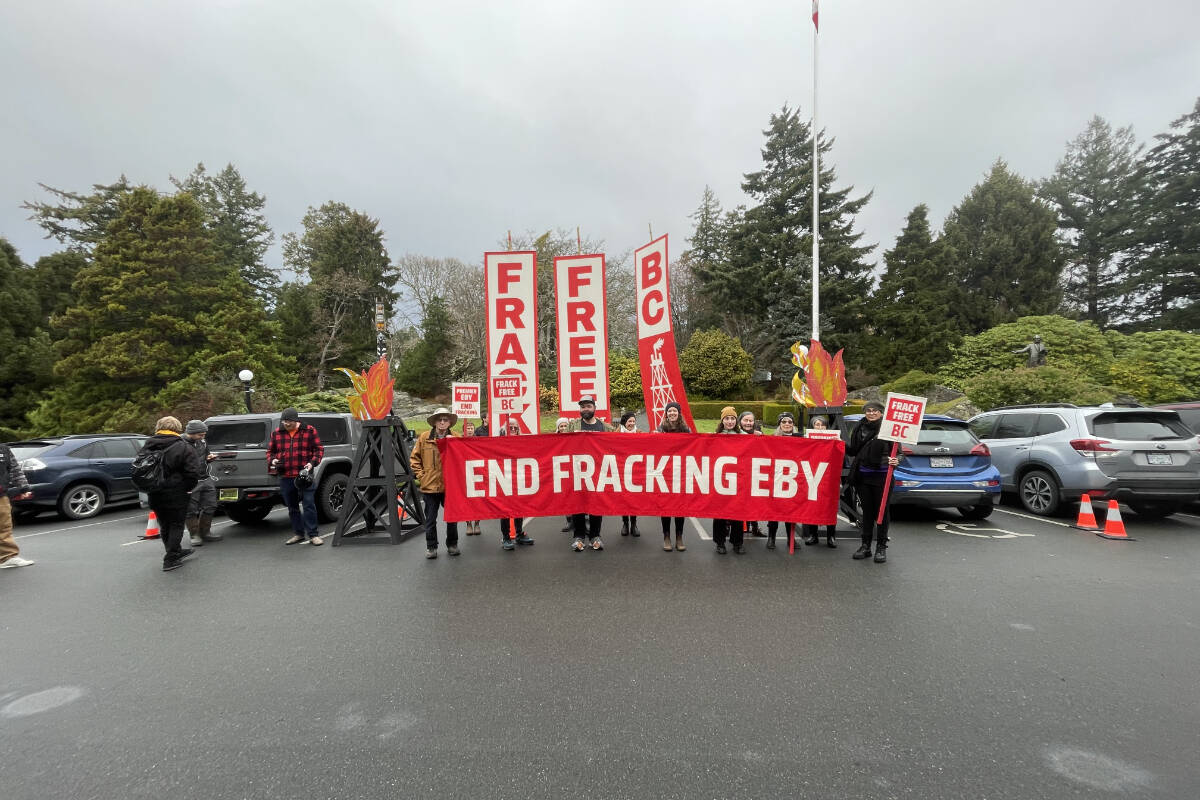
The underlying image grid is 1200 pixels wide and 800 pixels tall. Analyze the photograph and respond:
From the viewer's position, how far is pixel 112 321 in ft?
73.3

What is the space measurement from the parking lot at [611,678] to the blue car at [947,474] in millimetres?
1496

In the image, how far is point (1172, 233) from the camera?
107 ft

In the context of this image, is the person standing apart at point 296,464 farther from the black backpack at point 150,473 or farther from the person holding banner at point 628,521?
the person holding banner at point 628,521

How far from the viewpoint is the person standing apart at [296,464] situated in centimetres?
690

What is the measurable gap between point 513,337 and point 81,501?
27.8 ft

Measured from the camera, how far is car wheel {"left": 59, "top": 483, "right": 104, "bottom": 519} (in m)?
9.27

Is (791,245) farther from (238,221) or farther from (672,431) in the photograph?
(238,221)

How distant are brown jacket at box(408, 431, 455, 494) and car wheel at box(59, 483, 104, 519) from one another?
7.75 metres

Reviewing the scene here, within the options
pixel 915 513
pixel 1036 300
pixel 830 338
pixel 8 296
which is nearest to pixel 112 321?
pixel 8 296

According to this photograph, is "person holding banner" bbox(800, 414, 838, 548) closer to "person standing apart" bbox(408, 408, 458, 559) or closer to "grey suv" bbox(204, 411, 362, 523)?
"person standing apart" bbox(408, 408, 458, 559)

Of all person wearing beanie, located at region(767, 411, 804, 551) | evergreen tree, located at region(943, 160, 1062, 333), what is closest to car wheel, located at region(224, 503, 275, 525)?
person wearing beanie, located at region(767, 411, 804, 551)

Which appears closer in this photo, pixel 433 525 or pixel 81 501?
pixel 433 525

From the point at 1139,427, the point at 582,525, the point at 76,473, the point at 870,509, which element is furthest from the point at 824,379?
the point at 76,473

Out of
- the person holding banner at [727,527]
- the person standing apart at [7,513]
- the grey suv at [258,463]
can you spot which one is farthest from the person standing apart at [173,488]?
the person holding banner at [727,527]
